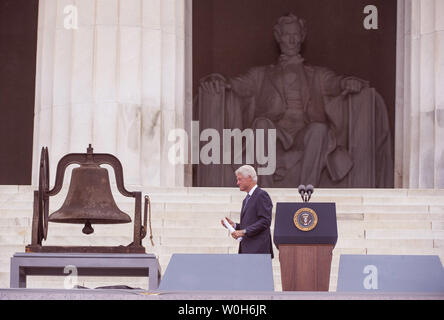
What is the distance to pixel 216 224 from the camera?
1192 centimetres

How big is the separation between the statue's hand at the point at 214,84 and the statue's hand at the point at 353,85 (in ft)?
6.78

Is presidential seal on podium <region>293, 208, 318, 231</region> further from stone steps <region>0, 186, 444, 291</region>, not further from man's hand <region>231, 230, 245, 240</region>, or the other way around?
stone steps <region>0, 186, 444, 291</region>

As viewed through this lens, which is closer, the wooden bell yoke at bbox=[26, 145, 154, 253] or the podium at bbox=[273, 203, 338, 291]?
the wooden bell yoke at bbox=[26, 145, 154, 253]

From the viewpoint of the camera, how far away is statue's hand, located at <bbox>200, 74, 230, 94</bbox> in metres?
18.9

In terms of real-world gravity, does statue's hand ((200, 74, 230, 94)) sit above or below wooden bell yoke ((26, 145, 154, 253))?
above

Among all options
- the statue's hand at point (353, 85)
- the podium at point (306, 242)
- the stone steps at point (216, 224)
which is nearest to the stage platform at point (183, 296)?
→ the podium at point (306, 242)

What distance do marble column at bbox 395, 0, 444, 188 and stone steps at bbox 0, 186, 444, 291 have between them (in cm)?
185

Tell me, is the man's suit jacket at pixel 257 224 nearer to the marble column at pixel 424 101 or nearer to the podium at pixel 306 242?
the podium at pixel 306 242

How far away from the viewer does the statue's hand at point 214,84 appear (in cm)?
1894

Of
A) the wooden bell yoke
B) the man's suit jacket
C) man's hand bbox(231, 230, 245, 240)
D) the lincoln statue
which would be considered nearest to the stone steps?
the man's suit jacket

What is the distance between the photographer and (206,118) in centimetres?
1895

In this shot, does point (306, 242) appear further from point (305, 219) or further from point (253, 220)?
point (253, 220)

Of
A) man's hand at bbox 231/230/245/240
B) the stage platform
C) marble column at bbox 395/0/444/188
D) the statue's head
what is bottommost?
the stage platform

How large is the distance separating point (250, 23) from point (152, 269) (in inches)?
591
